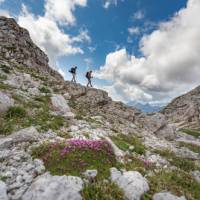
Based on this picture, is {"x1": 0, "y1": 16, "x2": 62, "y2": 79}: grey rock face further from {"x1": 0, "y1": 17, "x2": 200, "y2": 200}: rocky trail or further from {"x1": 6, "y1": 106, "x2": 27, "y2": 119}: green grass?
{"x1": 6, "y1": 106, "x2": 27, "y2": 119}: green grass

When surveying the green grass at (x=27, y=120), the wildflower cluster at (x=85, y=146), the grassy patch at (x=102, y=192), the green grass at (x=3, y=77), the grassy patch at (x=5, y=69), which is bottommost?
the grassy patch at (x=102, y=192)

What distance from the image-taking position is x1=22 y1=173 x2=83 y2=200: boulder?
8.04 meters

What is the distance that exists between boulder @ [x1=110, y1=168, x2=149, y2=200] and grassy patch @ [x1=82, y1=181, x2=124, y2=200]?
0.40 m

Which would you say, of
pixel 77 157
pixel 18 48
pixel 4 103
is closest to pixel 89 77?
pixel 18 48

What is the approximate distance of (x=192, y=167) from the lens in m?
16.2

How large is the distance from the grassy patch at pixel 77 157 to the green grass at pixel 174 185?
2200 mm

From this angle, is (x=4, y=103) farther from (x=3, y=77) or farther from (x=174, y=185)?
(x=174, y=185)

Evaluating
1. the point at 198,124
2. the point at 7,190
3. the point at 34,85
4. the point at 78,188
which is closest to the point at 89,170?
the point at 78,188

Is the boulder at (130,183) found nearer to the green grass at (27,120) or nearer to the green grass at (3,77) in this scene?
the green grass at (27,120)

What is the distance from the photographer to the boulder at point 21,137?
12.2m

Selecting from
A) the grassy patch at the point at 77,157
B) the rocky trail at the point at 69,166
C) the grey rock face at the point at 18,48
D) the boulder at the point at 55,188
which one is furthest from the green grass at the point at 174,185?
the grey rock face at the point at 18,48

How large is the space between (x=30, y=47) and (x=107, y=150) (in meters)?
39.8

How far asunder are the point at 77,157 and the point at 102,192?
2.45 m

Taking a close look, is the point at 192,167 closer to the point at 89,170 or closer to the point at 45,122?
the point at 89,170
